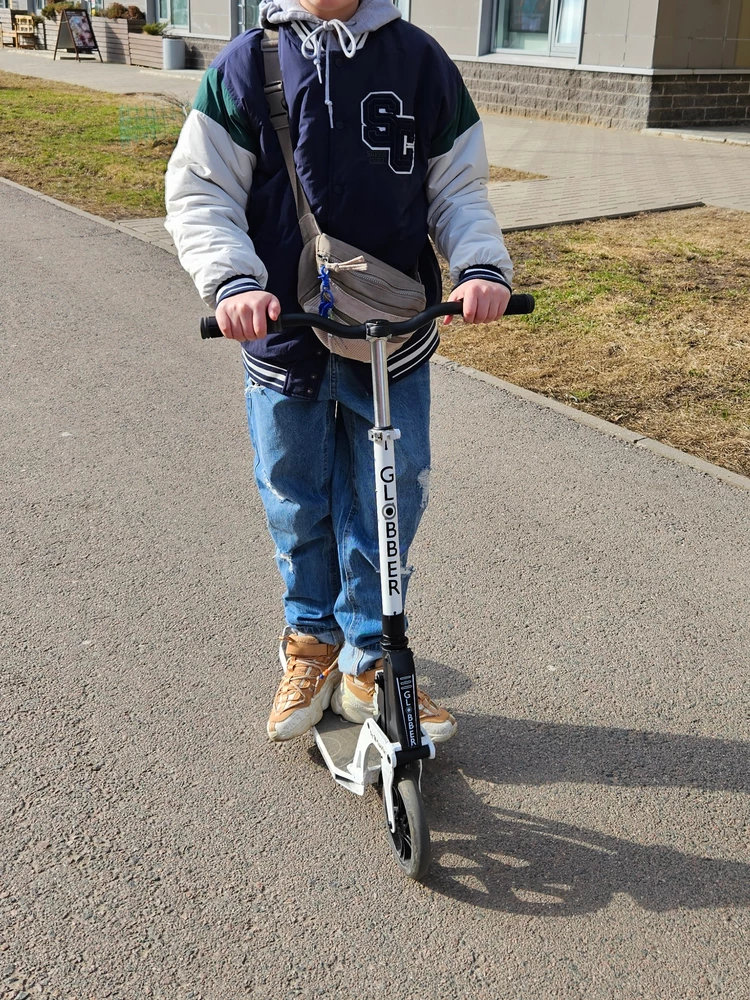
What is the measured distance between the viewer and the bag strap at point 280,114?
2.49 m

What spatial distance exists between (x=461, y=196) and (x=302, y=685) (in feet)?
4.39

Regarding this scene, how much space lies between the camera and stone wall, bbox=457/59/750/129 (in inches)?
616

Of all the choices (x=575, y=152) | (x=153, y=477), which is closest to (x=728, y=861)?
(x=153, y=477)

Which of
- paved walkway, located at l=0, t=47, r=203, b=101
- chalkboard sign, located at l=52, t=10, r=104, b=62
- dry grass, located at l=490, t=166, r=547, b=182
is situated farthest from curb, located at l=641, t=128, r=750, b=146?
chalkboard sign, located at l=52, t=10, r=104, b=62

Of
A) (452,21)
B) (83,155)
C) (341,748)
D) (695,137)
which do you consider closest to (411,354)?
(341,748)

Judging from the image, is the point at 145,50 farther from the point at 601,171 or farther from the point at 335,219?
the point at 335,219

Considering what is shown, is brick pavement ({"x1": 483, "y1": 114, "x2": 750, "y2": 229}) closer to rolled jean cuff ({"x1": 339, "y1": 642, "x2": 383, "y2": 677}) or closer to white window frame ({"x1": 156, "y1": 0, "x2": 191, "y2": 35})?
rolled jean cuff ({"x1": 339, "y1": 642, "x2": 383, "y2": 677})

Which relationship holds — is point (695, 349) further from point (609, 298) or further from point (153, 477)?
point (153, 477)

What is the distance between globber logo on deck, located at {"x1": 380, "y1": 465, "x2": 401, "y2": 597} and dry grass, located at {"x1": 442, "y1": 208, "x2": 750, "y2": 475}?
271 centimetres

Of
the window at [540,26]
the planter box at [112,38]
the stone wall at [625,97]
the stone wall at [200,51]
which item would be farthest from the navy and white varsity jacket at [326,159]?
the planter box at [112,38]

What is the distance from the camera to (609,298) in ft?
24.3

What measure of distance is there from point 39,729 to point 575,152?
12617 millimetres

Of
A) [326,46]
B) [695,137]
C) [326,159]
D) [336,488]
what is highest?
[326,46]

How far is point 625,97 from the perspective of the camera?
1588cm
